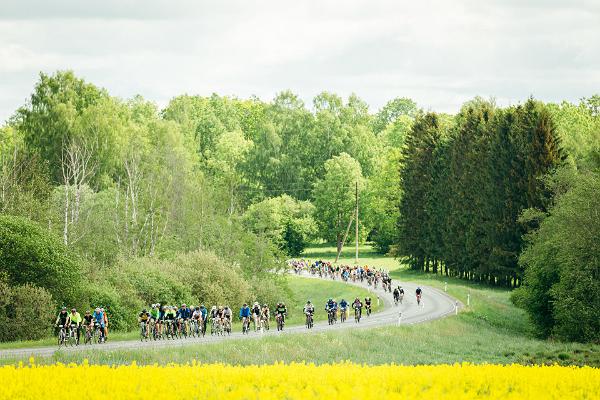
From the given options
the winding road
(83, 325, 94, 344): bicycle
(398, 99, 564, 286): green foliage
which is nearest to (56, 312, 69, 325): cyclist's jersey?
the winding road

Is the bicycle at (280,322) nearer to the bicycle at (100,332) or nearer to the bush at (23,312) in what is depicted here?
the bicycle at (100,332)

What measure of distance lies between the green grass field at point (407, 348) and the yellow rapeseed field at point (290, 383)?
939 cm

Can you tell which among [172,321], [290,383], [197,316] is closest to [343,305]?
[197,316]

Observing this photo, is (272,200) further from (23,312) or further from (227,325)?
(23,312)

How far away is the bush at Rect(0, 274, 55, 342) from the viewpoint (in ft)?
131

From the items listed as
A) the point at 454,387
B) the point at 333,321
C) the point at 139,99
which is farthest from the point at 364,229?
the point at 454,387

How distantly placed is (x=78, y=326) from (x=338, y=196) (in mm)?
83600

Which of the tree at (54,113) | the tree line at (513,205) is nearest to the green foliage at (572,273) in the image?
the tree line at (513,205)

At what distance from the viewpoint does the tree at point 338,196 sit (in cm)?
11950

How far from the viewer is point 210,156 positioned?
442 feet

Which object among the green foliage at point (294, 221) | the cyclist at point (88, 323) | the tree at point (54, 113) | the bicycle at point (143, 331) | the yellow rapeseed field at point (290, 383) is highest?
→ the tree at point (54, 113)

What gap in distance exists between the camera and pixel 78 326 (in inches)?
1490

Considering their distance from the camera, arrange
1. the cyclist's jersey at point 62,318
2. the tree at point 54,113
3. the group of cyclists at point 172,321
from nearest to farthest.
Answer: the cyclist's jersey at point 62,318 → the group of cyclists at point 172,321 → the tree at point 54,113

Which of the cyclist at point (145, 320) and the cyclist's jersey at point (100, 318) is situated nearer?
the cyclist's jersey at point (100, 318)
